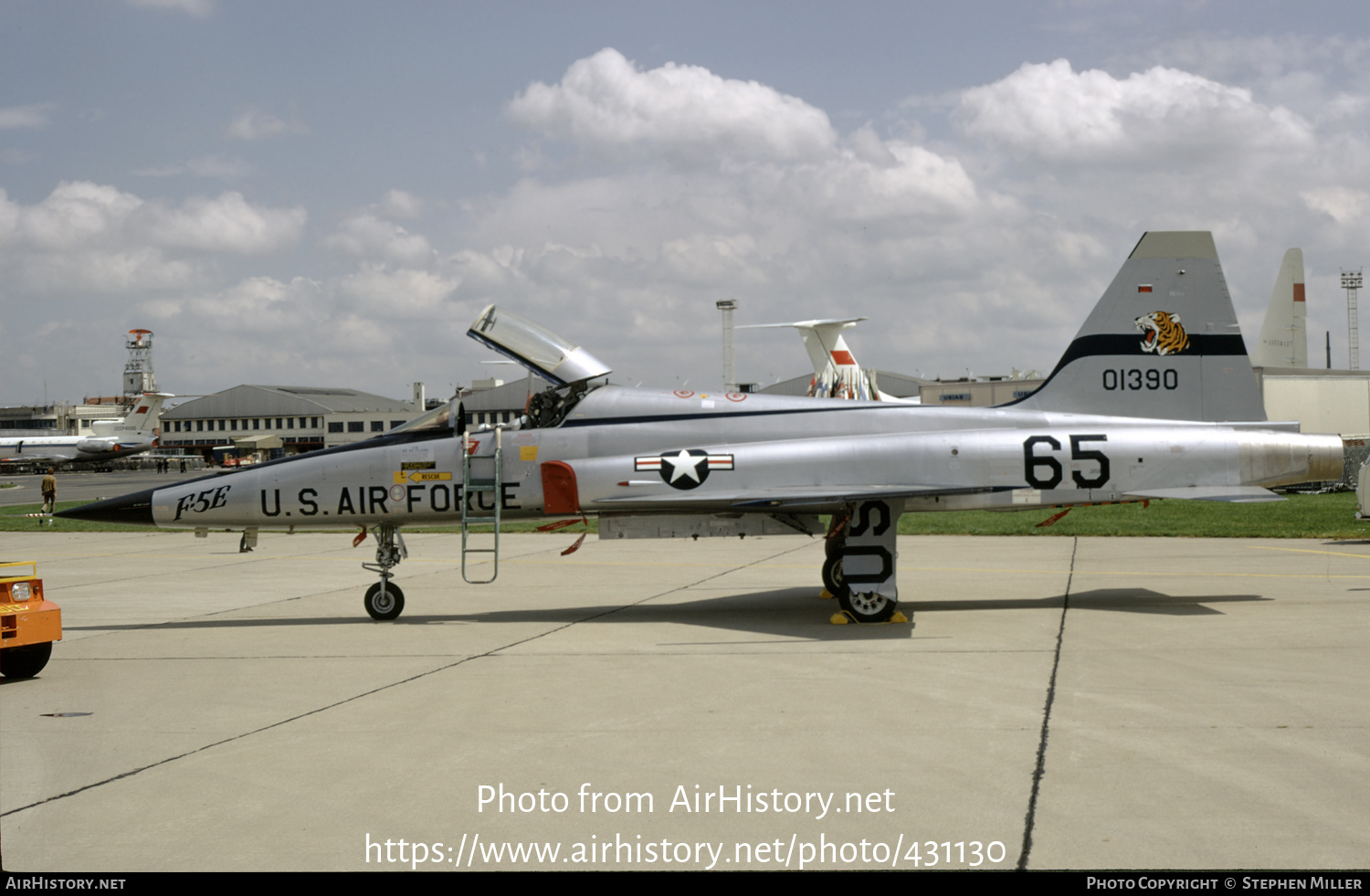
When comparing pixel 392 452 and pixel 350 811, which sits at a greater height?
pixel 392 452

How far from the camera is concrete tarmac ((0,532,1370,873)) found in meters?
5.04

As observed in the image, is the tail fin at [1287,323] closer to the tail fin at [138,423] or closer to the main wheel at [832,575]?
the main wheel at [832,575]

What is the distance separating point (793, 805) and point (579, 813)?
3.63ft

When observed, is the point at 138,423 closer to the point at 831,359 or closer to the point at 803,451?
the point at 831,359

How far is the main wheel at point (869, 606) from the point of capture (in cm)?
1139

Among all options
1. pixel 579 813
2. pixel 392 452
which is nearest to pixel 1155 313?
pixel 392 452

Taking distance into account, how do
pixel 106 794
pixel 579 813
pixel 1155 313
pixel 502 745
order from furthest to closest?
pixel 1155 313, pixel 502 745, pixel 106 794, pixel 579 813

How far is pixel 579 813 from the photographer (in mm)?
5473

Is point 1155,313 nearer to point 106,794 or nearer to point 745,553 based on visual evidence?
point 745,553

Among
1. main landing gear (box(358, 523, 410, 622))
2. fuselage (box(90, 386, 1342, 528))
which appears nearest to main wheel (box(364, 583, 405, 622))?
main landing gear (box(358, 523, 410, 622))

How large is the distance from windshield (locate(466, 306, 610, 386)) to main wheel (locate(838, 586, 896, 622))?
403cm

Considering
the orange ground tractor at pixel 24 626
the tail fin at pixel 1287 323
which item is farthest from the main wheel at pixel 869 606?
the tail fin at pixel 1287 323

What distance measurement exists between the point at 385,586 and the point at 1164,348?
382 inches

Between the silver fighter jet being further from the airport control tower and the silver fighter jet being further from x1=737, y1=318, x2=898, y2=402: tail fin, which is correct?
the airport control tower
